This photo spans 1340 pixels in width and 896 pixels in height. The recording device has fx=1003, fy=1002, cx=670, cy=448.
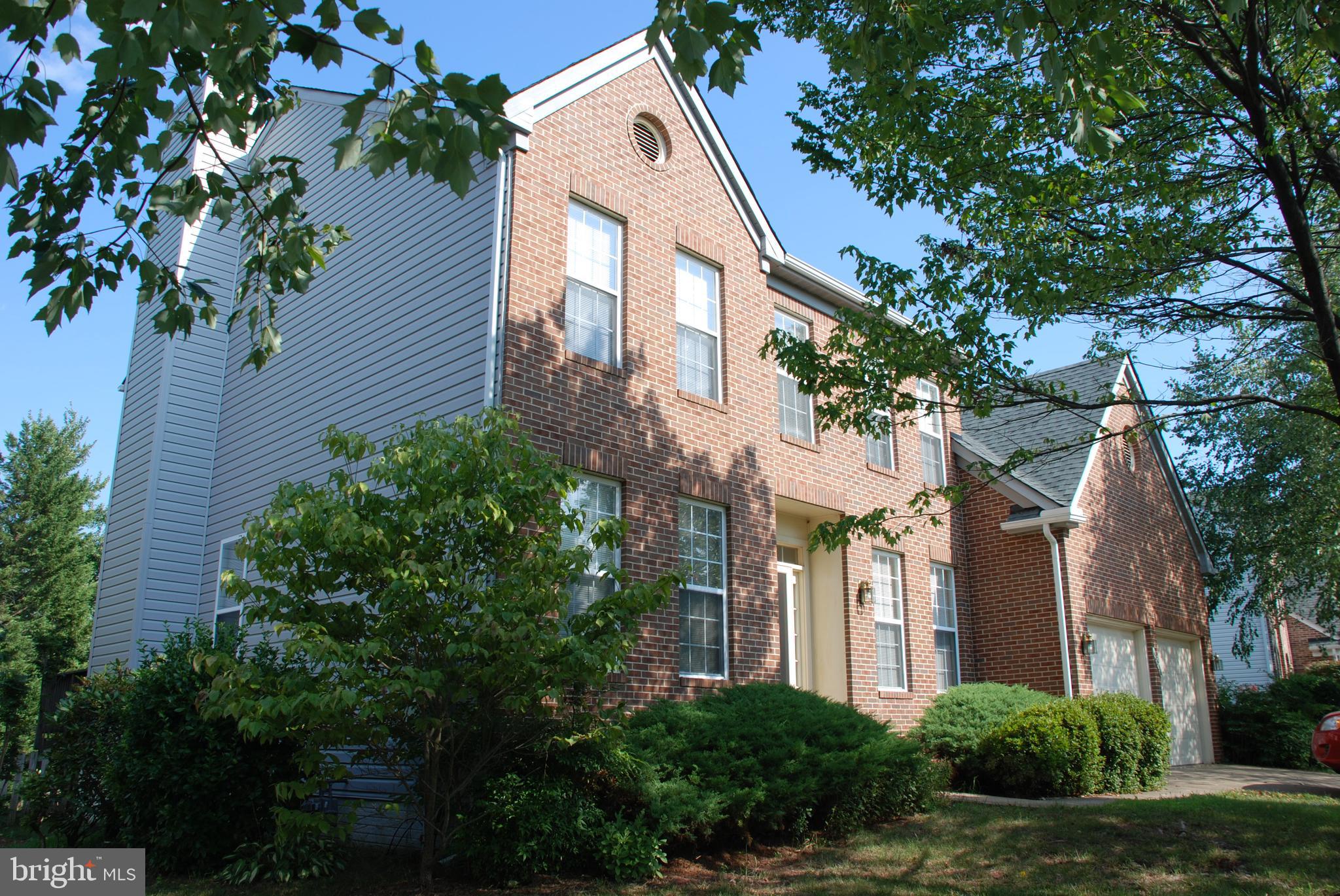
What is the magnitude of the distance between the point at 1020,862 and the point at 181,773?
23.6 feet

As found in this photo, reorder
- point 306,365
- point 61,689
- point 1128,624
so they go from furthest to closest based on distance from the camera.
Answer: point 1128,624
point 61,689
point 306,365

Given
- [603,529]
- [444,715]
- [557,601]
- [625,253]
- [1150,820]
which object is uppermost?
[625,253]

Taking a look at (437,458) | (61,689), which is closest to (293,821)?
(437,458)

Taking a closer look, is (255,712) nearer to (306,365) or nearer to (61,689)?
(306,365)

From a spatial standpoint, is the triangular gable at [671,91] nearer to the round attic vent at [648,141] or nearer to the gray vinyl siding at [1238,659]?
the round attic vent at [648,141]

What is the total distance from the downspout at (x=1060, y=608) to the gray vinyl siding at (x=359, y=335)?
32.8 ft

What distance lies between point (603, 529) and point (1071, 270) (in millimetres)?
5843

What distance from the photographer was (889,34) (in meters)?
6.00

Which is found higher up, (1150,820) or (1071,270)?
(1071,270)

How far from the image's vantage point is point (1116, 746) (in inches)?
515

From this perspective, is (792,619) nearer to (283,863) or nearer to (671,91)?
(671,91)

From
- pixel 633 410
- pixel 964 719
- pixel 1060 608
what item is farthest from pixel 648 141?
pixel 1060 608

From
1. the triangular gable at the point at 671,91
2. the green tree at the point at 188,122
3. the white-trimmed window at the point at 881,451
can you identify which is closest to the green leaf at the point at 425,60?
the green tree at the point at 188,122

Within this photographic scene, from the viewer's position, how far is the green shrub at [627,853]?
775 centimetres
